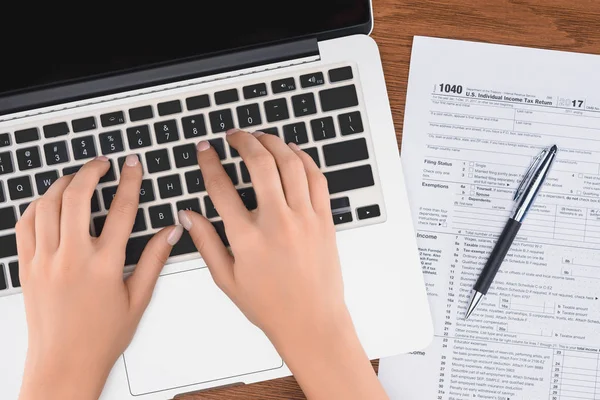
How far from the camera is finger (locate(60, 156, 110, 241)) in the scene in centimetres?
50

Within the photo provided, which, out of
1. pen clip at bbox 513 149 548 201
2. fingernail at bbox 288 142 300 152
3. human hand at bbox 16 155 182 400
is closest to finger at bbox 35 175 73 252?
human hand at bbox 16 155 182 400

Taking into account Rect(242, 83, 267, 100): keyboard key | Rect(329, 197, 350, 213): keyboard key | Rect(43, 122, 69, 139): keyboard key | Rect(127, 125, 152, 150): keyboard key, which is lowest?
Rect(329, 197, 350, 213): keyboard key

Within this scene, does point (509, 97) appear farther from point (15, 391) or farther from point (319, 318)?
point (15, 391)

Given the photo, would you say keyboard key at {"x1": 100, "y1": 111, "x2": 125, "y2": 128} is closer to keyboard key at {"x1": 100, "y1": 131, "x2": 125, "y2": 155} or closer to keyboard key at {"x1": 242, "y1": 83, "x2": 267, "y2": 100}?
keyboard key at {"x1": 100, "y1": 131, "x2": 125, "y2": 155}

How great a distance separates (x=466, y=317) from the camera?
60cm

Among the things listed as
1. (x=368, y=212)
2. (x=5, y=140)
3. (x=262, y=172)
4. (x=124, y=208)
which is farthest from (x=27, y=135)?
(x=368, y=212)

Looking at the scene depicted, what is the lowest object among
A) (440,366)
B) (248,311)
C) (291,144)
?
(440,366)

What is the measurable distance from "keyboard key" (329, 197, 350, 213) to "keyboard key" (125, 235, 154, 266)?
0.17 metres

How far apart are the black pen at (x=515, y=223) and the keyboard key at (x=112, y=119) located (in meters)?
0.39

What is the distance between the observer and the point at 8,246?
0.53 metres

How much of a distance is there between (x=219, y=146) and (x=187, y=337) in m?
0.18

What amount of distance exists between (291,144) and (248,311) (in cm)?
16

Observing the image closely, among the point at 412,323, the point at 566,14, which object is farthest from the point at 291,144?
the point at 566,14

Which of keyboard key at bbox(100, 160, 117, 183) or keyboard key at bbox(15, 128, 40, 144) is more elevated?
keyboard key at bbox(15, 128, 40, 144)
